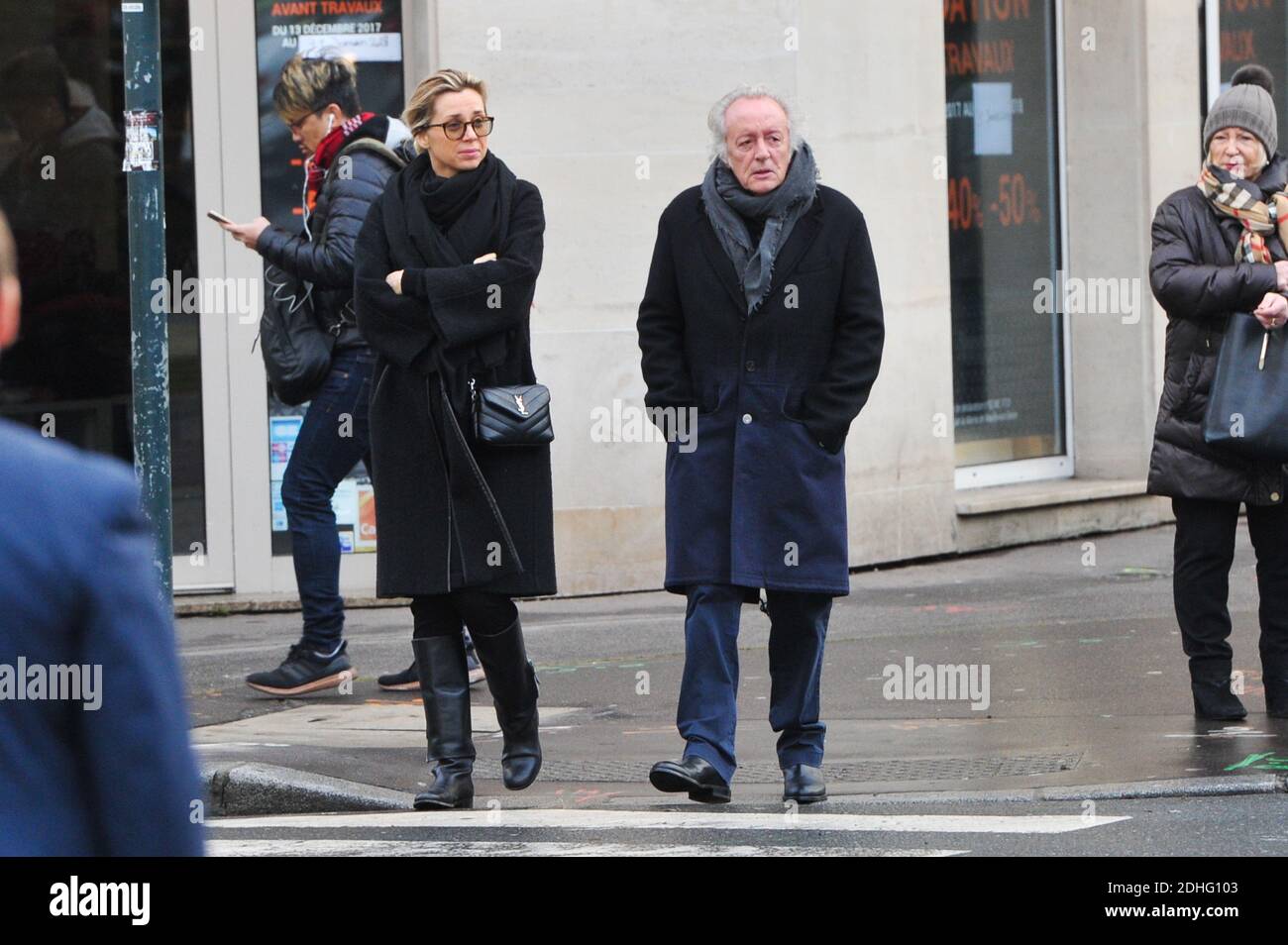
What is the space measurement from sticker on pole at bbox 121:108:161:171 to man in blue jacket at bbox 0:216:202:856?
5216mm

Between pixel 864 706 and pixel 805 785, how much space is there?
1700 millimetres

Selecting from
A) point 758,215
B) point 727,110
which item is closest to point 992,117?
point 727,110

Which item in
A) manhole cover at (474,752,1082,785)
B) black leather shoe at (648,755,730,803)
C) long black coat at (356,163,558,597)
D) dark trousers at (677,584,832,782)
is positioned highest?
long black coat at (356,163,558,597)

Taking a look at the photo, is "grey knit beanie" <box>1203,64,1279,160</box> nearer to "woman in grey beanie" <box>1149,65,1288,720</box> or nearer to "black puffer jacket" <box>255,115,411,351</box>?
"woman in grey beanie" <box>1149,65,1288,720</box>

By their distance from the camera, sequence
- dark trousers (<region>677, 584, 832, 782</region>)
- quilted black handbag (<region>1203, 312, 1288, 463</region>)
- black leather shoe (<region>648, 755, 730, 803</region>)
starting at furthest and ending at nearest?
quilted black handbag (<region>1203, 312, 1288, 463</region>), dark trousers (<region>677, 584, 832, 782</region>), black leather shoe (<region>648, 755, 730, 803</region>)

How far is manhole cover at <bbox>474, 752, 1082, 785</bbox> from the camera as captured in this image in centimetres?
627

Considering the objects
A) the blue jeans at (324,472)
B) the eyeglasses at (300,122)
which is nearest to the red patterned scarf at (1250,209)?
the blue jeans at (324,472)

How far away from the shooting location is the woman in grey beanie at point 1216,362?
6758mm

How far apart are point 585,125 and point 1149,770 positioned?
5.11 metres

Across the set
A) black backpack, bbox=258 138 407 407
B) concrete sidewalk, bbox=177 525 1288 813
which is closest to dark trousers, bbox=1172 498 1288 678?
concrete sidewalk, bbox=177 525 1288 813

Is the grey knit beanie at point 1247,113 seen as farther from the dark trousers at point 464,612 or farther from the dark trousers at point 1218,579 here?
the dark trousers at point 464,612

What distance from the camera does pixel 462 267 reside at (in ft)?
19.5
